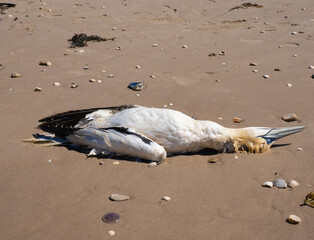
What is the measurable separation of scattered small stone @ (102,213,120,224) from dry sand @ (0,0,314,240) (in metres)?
0.06

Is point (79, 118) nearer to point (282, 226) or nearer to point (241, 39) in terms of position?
point (282, 226)

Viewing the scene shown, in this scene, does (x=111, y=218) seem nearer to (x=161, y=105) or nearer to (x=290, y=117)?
(x=161, y=105)

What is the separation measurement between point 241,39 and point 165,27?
8.20 feet

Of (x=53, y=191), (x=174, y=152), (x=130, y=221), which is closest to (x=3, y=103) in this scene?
(x=53, y=191)

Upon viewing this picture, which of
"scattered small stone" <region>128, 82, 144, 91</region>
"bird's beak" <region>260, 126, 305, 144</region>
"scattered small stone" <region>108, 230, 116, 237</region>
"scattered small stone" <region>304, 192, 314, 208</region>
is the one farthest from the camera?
"scattered small stone" <region>128, 82, 144, 91</region>

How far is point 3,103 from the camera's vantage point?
5891 mm

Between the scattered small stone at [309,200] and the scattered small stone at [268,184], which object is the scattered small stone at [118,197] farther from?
the scattered small stone at [309,200]

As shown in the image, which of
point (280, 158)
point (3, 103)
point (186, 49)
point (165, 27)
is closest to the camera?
point (280, 158)

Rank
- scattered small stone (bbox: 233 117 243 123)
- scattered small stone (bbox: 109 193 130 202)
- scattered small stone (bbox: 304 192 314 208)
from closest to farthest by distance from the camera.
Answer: scattered small stone (bbox: 304 192 314 208), scattered small stone (bbox: 109 193 130 202), scattered small stone (bbox: 233 117 243 123)

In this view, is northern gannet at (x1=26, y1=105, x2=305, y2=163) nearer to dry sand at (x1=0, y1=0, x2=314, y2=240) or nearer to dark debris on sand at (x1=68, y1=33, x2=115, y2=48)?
dry sand at (x1=0, y1=0, x2=314, y2=240)

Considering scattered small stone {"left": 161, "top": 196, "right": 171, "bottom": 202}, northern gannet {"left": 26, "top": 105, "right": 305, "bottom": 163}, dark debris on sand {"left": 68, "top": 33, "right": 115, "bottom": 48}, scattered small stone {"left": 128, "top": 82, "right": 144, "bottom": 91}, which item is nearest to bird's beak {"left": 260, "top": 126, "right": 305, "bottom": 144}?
northern gannet {"left": 26, "top": 105, "right": 305, "bottom": 163}

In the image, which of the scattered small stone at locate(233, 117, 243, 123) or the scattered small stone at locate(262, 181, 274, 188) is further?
the scattered small stone at locate(233, 117, 243, 123)

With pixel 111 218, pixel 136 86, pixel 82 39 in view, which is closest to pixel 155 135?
pixel 111 218

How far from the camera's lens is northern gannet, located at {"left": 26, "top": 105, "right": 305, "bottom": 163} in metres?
4.27
